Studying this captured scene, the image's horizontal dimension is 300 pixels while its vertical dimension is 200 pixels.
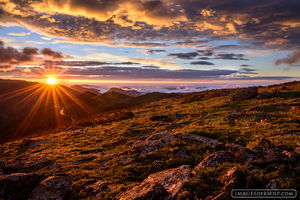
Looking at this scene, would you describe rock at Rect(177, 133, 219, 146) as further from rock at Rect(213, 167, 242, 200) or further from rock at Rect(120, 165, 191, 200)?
rock at Rect(213, 167, 242, 200)

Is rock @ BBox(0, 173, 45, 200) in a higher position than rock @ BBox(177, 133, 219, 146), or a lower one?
lower

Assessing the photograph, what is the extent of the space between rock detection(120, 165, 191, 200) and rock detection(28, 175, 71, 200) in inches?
154

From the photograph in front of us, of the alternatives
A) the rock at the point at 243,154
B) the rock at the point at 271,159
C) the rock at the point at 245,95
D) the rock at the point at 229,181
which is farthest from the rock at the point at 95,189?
the rock at the point at 245,95

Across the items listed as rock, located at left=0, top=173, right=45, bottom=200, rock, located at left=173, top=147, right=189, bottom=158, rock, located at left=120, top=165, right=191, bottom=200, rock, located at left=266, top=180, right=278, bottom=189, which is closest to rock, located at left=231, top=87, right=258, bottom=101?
rock, located at left=173, top=147, right=189, bottom=158

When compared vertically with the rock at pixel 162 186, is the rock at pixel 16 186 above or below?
below

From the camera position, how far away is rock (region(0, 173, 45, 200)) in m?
9.52

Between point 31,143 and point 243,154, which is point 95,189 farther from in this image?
point 31,143

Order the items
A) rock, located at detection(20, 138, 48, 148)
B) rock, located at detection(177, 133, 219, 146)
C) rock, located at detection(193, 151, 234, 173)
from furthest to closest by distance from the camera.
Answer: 1. rock, located at detection(20, 138, 48, 148)
2. rock, located at detection(177, 133, 219, 146)
3. rock, located at detection(193, 151, 234, 173)

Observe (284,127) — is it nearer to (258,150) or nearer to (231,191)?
(258,150)

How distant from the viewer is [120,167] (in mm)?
12828

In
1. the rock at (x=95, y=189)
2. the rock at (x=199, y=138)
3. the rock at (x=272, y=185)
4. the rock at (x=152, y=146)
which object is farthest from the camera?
the rock at (x=152, y=146)

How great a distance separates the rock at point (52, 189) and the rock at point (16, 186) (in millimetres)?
1060

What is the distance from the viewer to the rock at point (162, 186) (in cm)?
745

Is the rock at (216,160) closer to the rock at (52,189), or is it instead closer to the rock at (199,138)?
the rock at (199,138)
